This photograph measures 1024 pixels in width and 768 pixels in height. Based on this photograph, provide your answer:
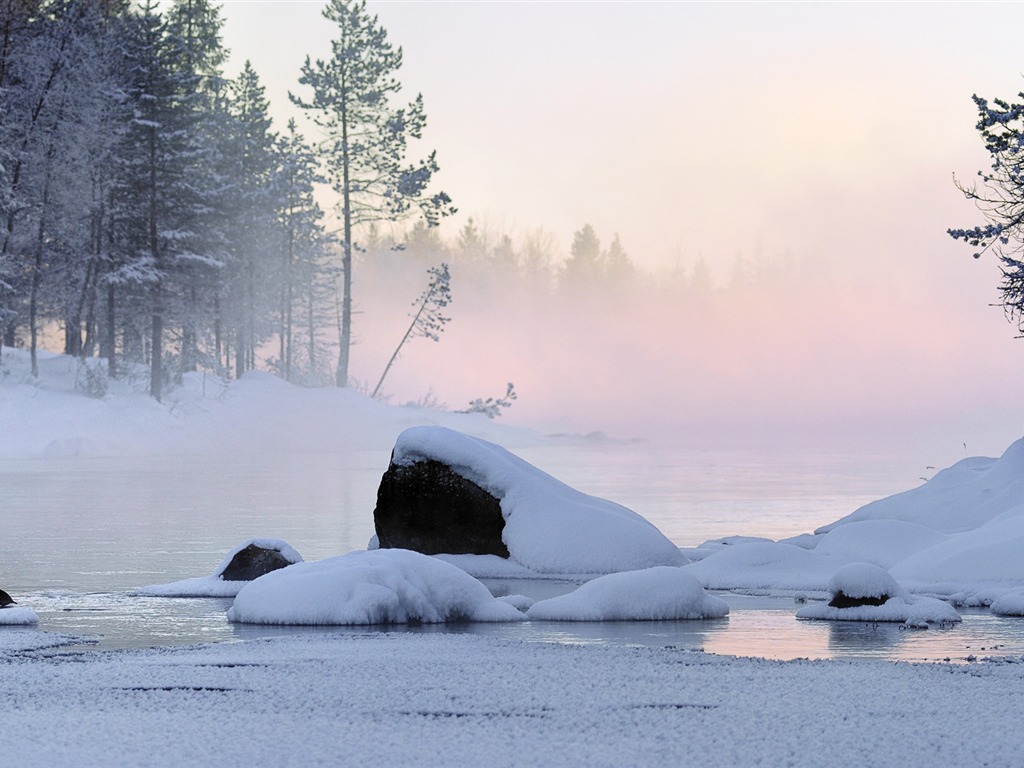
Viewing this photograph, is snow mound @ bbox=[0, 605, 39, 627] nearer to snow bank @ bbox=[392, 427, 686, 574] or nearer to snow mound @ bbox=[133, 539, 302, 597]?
snow mound @ bbox=[133, 539, 302, 597]

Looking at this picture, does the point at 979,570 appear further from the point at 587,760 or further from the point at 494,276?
the point at 494,276

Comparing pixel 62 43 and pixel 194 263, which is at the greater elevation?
pixel 62 43

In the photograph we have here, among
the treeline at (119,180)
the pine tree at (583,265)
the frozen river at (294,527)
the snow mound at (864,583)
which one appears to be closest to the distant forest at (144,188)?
the treeline at (119,180)

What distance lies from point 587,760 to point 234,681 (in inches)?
91.5

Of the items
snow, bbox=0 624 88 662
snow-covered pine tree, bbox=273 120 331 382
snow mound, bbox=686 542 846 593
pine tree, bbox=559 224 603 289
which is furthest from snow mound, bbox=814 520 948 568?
pine tree, bbox=559 224 603 289

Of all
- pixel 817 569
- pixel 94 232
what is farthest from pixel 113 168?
pixel 817 569

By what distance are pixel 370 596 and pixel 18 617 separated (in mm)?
2414

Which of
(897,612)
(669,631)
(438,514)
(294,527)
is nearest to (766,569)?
(897,612)

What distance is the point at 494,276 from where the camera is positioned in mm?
100125

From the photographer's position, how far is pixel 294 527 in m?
15.8

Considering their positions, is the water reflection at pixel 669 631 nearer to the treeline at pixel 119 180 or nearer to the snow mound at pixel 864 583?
the snow mound at pixel 864 583

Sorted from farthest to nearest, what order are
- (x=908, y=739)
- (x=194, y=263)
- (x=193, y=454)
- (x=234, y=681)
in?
(x=194, y=263), (x=193, y=454), (x=234, y=681), (x=908, y=739)

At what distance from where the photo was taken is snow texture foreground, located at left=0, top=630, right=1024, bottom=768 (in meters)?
4.64

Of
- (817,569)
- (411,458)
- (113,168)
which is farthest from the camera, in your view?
(113,168)
